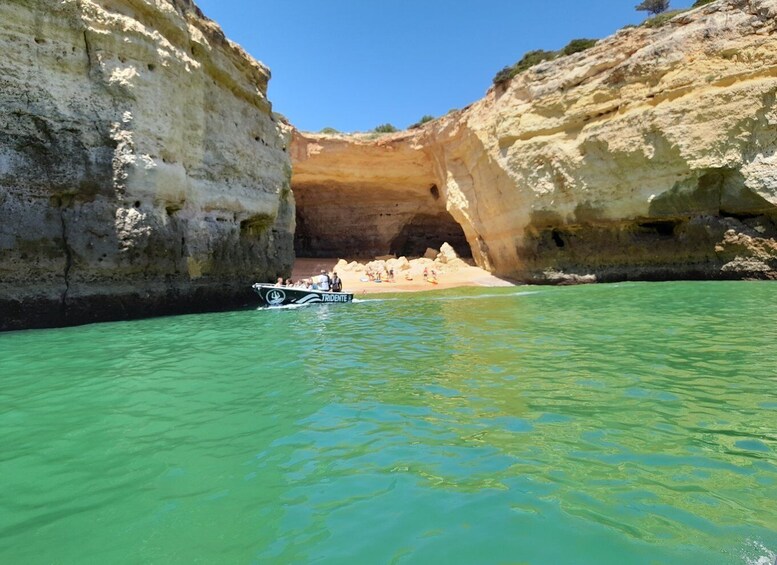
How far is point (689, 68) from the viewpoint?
693 inches

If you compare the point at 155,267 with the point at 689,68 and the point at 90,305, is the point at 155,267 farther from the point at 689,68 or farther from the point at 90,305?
the point at 689,68

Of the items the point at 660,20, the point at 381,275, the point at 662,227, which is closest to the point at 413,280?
the point at 381,275

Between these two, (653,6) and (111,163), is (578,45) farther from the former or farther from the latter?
(111,163)

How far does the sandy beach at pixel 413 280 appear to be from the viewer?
82.5 ft

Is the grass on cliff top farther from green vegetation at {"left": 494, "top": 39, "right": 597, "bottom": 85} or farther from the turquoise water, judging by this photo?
the turquoise water

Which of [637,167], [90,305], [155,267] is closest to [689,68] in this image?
[637,167]

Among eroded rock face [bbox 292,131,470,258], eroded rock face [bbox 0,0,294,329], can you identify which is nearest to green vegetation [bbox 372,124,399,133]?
eroded rock face [bbox 292,131,470,258]

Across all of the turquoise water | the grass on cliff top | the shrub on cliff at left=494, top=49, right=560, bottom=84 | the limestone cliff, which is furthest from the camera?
the shrub on cliff at left=494, top=49, right=560, bottom=84

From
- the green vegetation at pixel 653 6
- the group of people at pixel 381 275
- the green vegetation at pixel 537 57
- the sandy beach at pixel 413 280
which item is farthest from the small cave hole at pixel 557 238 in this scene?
the green vegetation at pixel 653 6

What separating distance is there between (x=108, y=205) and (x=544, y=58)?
21136 millimetres

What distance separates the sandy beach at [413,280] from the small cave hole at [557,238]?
2887mm

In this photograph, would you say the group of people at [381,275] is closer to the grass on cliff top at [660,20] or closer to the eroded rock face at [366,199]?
the eroded rock face at [366,199]

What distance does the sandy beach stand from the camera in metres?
25.1

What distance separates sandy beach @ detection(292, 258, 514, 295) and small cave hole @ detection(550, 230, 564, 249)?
2887 mm
